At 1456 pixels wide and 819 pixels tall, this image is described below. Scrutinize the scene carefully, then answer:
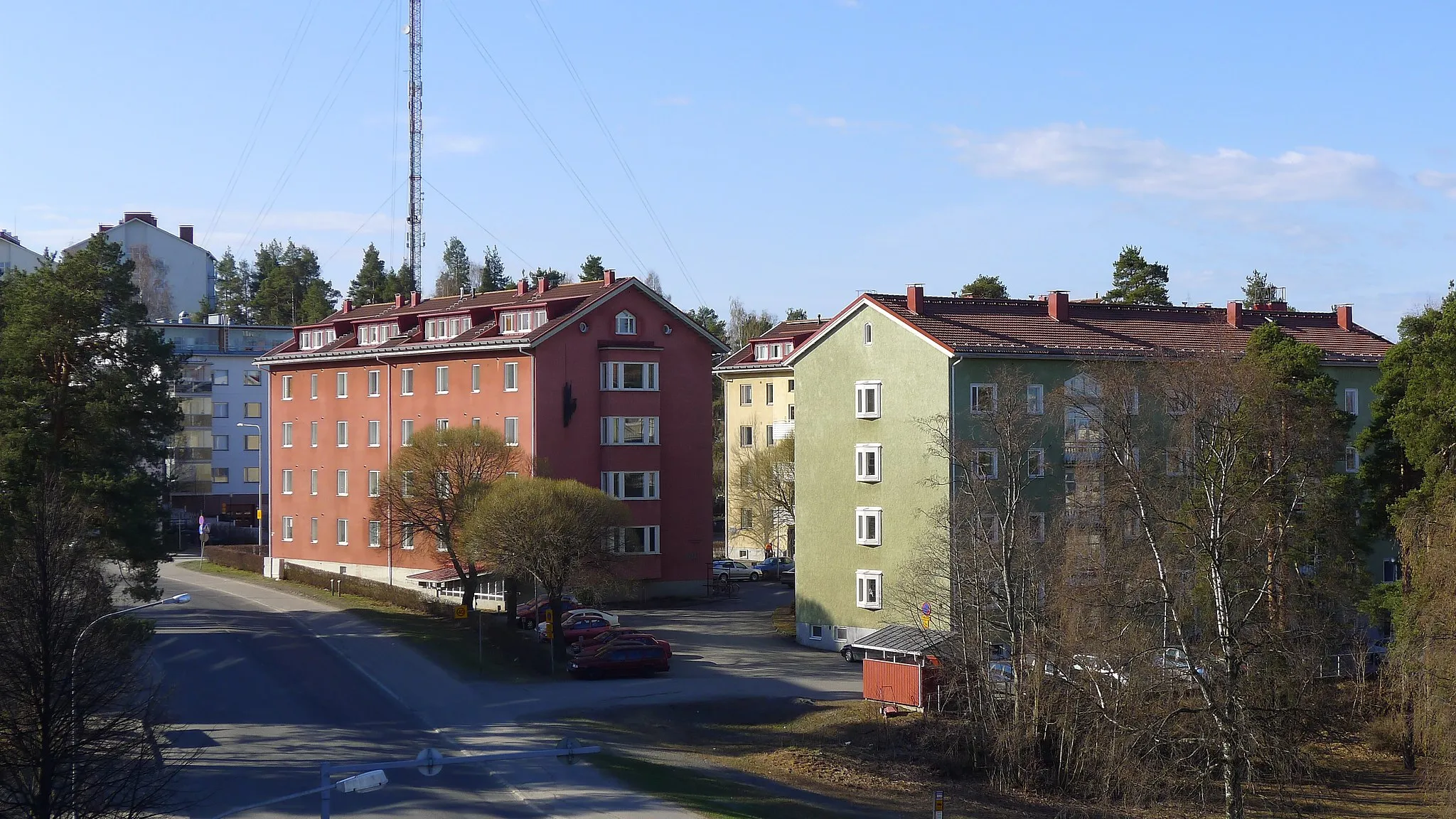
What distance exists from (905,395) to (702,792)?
2162 centimetres

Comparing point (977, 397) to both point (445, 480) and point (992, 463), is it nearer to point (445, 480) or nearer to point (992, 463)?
point (992, 463)

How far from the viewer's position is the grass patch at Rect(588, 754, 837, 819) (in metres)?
28.8

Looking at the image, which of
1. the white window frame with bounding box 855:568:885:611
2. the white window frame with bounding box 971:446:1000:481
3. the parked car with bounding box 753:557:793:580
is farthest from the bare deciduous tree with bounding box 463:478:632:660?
the parked car with bounding box 753:557:793:580

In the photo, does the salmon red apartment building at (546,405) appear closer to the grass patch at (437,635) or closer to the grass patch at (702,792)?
the grass patch at (437,635)

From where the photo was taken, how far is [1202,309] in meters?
55.7

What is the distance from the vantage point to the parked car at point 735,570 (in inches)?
2785

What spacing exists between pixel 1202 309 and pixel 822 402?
17753 mm

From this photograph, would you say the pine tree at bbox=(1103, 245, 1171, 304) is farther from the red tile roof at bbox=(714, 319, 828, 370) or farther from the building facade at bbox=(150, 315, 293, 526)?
the building facade at bbox=(150, 315, 293, 526)

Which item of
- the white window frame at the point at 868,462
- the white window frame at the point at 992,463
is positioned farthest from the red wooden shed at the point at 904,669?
the white window frame at the point at 868,462

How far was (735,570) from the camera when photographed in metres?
73.8

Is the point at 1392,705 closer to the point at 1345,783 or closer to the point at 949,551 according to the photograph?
the point at 1345,783

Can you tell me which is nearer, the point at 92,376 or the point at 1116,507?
the point at 1116,507

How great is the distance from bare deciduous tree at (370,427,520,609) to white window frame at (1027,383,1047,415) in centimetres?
2171

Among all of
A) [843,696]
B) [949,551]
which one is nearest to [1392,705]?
[949,551]
